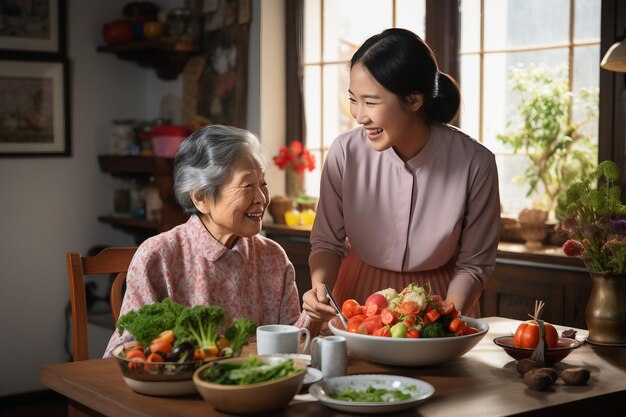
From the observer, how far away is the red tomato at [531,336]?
2002mm

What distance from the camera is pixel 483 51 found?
373cm

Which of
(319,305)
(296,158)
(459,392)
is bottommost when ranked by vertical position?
(459,392)

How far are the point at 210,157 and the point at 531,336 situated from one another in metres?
0.92

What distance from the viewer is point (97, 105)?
4.93m

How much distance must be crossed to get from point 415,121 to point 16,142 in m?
2.82

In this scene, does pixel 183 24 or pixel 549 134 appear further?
pixel 183 24

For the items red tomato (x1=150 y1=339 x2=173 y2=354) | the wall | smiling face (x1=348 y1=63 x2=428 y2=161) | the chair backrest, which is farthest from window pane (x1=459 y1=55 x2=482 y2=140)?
red tomato (x1=150 y1=339 x2=173 y2=354)

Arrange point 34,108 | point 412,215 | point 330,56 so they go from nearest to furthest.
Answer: point 412,215, point 330,56, point 34,108

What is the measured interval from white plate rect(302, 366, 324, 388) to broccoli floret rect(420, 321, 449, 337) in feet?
0.83

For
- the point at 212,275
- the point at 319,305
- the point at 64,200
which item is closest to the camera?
the point at 319,305

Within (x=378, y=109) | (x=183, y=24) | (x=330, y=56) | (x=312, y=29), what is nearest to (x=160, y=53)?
(x=183, y=24)

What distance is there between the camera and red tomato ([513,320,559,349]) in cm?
200

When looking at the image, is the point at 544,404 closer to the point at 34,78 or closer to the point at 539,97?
the point at 539,97

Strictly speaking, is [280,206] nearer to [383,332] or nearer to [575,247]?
[575,247]
